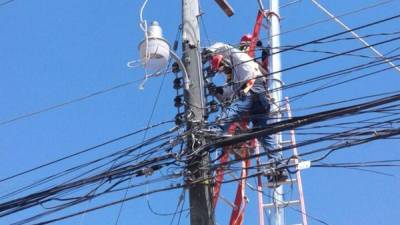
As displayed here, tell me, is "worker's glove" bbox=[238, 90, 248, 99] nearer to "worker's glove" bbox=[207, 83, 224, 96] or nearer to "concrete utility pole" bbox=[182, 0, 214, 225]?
"worker's glove" bbox=[207, 83, 224, 96]

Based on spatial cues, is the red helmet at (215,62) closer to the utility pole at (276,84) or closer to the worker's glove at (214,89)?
the worker's glove at (214,89)

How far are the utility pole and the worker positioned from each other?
0.13 meters

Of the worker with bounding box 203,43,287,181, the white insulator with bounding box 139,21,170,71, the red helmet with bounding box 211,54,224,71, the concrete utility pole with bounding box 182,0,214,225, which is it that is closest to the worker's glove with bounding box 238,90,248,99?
the worker with bounding box 203,43,287,181

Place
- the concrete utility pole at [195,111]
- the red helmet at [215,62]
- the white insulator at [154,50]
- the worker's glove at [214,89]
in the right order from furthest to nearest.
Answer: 1. the red helmet at [215,62]
2. the worker's glove at [214,89]
3. the white insulator at [154,50]
4. the concrete utility pole at [195,111]

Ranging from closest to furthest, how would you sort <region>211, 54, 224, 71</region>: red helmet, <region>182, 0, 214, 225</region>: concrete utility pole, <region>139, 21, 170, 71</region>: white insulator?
<region>182, 0, 214, 225</region>: concrete utility pole
<region>139, 21, 170, 71</region>: white insulator
<region>211, 54, 224, 71</region>: red helmet

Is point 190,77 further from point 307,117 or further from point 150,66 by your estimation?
point 307,117

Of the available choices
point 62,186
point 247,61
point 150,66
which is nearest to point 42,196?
point 62,186

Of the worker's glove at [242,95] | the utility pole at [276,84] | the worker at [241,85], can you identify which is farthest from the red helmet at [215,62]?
the utility pole at [276,84]

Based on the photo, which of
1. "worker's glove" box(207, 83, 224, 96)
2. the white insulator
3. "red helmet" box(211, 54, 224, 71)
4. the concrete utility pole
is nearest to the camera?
the concrete utility pole

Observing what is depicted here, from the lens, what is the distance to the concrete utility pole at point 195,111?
824 centimetres

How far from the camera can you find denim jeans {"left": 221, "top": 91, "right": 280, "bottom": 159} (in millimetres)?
9172

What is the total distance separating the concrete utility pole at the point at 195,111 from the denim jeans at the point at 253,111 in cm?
36

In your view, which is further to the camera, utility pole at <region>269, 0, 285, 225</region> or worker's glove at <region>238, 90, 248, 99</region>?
worker's glove at <region>238, 90, 248, 99</region>

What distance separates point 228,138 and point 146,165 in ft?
3.01
